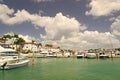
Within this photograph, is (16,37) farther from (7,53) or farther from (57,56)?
(7,53)

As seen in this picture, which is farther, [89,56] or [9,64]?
[89,56]

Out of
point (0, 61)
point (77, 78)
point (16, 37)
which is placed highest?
point (16, 37)

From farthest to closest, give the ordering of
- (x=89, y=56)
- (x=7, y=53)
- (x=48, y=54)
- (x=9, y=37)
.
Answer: (x=9, y=37)
(x=48, y=54)
(x=89, y=56)
(x=7, y=53)

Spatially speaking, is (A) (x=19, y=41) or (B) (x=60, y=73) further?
(A) (x=19, y=41)

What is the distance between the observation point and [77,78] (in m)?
46.5

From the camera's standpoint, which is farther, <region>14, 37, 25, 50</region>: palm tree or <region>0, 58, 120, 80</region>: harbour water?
<region>14, 37, 25, 50</region>: palm tree

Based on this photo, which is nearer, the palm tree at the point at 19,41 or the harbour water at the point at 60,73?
the harbour water at the point at 60,73

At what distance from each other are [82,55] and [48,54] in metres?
24.5

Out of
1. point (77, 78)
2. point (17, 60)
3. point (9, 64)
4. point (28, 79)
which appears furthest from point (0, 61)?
point (77, 78)

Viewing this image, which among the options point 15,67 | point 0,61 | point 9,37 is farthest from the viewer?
point 9,37

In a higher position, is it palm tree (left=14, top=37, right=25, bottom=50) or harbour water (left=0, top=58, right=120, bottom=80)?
palm tree (left=14, top=37, right=25, bottom=50)

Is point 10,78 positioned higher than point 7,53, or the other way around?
point 7,53

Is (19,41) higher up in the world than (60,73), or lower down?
higher up

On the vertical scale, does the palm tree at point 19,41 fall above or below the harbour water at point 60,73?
above
